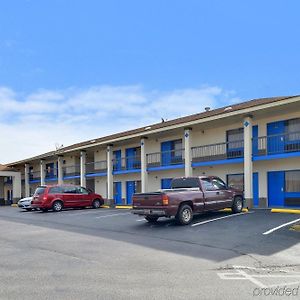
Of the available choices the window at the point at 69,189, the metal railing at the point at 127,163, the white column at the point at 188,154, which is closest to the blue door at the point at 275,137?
the white column at the point at 188,154

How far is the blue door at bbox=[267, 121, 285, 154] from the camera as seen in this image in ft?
68.2

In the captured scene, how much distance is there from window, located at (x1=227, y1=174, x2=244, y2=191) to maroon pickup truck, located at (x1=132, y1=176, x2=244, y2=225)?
19.8 ft

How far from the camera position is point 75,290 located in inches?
245

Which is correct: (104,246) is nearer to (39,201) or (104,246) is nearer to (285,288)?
(285,288)

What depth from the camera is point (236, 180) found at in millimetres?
23547

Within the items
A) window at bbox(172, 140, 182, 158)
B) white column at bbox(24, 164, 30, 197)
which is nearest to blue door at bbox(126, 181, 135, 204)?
window at bbox(172, 140, 182, 158)

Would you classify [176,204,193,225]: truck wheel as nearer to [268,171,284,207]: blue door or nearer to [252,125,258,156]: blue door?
[252,125,258,156]: blue door

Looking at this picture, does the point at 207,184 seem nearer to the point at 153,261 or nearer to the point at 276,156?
the point at 276,156

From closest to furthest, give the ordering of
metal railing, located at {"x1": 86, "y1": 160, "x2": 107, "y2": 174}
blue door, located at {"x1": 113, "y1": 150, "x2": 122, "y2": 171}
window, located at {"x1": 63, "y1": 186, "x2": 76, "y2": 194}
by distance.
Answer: window, located at {"x1": 63, "y1": 186, "x2": 76, "y2": 194}, blue door, located at {"x1": 113, "y1": 150, "x2": 122, "y2": 171}, metal railing, located at {"x1": 86, "y1": 160, "x2": 107, "y2": 174}

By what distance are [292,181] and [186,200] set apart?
8.49 metres

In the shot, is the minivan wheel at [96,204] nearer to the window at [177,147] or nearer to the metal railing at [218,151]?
the window at [177,147]

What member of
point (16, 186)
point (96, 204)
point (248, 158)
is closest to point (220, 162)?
point (248, 158)

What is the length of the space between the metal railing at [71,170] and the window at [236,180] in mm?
17865

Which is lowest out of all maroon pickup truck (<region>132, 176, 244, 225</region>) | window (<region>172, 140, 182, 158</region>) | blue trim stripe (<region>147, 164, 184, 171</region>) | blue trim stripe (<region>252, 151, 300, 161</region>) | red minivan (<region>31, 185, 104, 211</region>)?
red minivan (<region>31, 185, 104, 211</region>)
